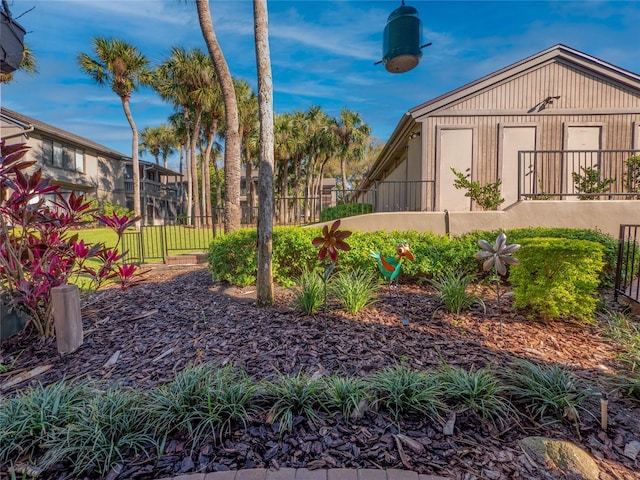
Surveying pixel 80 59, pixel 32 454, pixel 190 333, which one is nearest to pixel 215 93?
pixel 80 59

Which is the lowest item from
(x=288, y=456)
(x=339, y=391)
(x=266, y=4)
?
(x=288, y=456)

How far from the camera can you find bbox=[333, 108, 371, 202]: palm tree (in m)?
29.3

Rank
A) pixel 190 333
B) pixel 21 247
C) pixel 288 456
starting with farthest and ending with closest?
pixel 190 333 → pixel 21 247 → pixel 288 456

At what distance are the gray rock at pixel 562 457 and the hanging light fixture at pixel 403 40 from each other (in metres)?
3.18

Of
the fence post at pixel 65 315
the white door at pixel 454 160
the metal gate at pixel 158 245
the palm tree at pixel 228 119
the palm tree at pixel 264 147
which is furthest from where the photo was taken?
the white door at pixel 454 160

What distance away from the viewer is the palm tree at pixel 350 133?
2930 cm

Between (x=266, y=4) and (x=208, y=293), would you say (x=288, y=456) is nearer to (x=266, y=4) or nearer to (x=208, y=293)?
(x=208, y=293)

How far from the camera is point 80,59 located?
17062 mm

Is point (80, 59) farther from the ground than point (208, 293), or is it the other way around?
point (80, 59)

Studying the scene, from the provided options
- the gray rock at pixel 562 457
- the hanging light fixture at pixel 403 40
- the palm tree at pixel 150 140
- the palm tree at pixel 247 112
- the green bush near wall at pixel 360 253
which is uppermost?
the palm tree at pixel 150 140

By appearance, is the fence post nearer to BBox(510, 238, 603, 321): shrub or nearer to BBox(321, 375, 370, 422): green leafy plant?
BBox(321, 375, 370, 422): green leafy plant

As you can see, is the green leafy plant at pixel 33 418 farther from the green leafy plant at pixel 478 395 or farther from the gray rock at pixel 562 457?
the gray rock at pixel 562 457

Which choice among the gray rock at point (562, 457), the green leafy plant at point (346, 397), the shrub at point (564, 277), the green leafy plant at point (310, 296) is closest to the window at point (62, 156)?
the green leafy plant at point (310, 296)

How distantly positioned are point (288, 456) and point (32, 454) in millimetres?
1387
